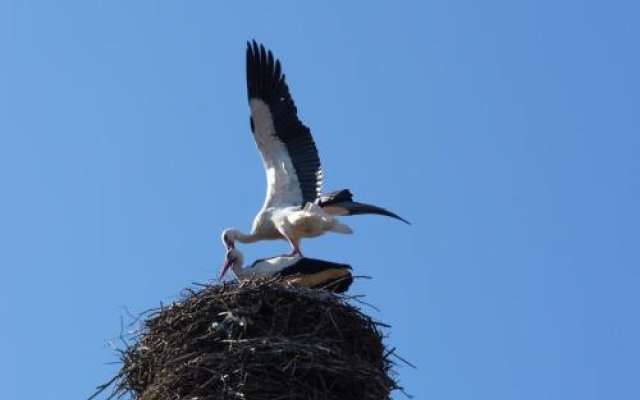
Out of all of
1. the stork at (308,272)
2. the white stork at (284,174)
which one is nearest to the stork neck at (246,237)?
the white stork at (284,174)

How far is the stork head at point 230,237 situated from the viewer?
13.2 metres

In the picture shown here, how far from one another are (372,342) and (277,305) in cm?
63

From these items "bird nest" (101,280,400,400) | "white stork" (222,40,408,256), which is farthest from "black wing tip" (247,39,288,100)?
"bird nest" (101,280,400,400)

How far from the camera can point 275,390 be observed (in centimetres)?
949

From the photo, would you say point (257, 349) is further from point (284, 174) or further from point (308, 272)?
point (284, 174)

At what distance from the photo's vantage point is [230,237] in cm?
1327

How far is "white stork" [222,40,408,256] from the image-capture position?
43.4 ft

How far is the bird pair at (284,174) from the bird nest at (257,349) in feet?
7.97

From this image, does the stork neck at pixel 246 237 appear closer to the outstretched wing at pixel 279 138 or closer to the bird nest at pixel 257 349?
the outstretched wing at pixel 279 138

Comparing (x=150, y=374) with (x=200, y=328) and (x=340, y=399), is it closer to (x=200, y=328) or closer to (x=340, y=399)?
(x=200, y=328)

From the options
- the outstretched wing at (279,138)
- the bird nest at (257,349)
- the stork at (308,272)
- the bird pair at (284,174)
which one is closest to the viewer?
the bird nest at (257,349)

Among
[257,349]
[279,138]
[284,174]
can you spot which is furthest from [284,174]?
[257,349]

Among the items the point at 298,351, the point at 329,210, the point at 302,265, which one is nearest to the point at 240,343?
the point at 298,351

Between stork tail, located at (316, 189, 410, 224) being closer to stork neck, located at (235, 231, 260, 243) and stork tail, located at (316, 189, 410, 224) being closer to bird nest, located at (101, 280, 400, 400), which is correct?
stork neck, located at (235, 231, 260, 243)
